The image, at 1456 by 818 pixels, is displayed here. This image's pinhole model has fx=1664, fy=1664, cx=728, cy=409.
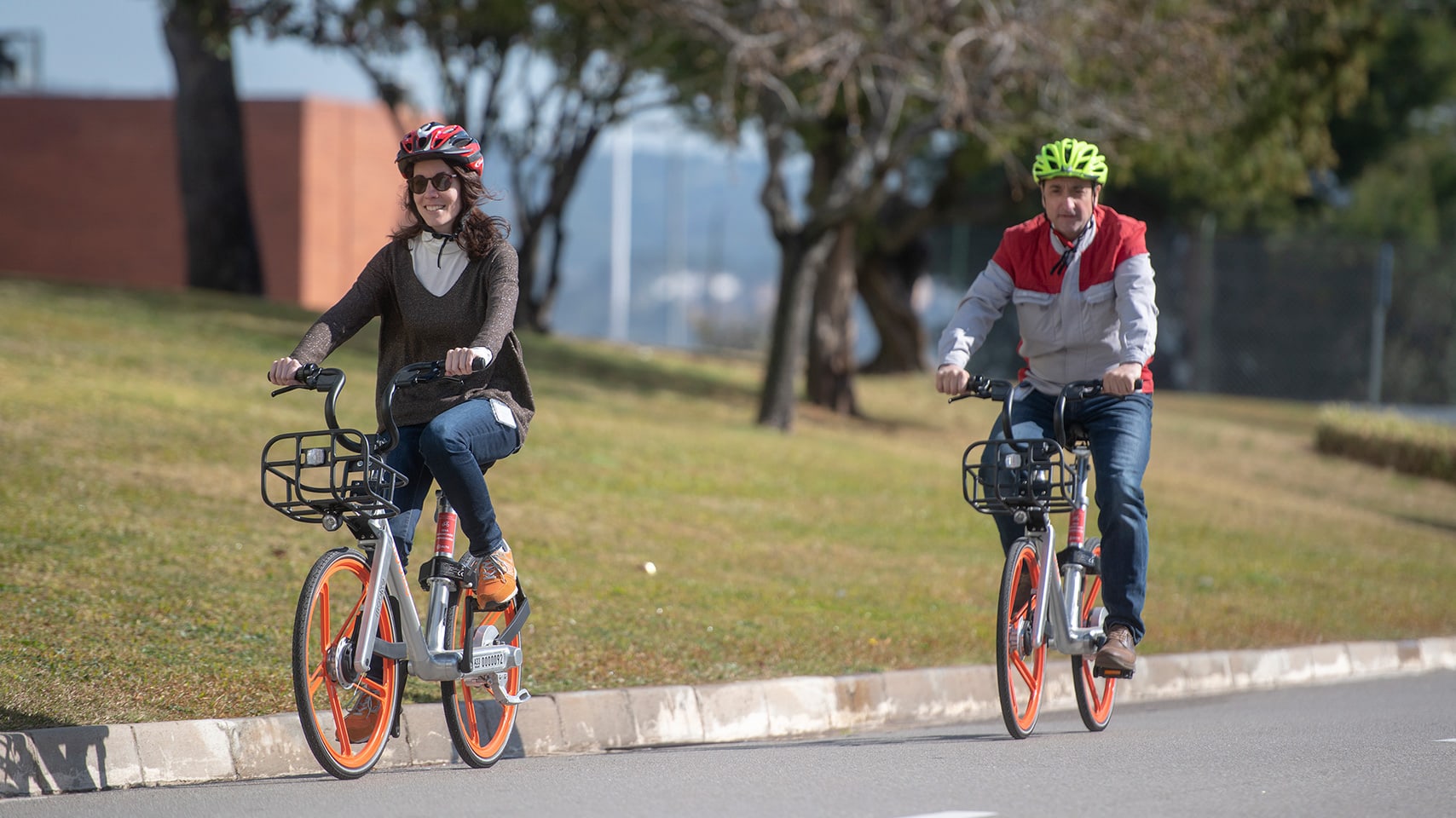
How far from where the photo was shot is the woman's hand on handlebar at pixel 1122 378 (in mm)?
5988

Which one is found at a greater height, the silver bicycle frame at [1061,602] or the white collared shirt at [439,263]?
the white collared shirt at [439,263]

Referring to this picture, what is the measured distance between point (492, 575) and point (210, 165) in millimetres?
17868

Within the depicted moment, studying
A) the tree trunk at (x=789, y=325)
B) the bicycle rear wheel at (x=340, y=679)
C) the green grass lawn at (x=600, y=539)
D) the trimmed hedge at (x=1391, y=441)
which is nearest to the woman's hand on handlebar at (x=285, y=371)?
the bicycle rear wheel at (x=340, y=679)

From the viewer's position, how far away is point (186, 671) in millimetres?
6383

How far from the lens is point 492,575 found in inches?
223

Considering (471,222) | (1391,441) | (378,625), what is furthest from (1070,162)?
(1391,441)

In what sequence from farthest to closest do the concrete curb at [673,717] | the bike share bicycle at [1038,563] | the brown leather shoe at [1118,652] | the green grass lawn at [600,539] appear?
1. the green grass lawn at [600,539]
2. the brown leather shoe at [1118,652]
3. the bike share bicycle at [1038,563]
4. the concrete curb at [673,717]

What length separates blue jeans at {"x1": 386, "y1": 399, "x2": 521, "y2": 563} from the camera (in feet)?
17.4

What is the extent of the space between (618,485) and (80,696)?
6.30m

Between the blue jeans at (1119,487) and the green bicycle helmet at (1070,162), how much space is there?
2.85 ft

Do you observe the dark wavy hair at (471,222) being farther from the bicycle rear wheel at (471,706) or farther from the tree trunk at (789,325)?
the tree trunk at (789,325)

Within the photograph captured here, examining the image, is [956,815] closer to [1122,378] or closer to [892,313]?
[1122,378]

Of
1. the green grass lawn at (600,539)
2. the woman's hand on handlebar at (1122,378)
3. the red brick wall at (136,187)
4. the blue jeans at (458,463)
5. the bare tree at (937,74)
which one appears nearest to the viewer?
the blue jeans at (458,463)

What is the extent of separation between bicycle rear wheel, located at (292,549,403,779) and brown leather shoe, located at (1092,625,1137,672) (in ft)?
8.59
